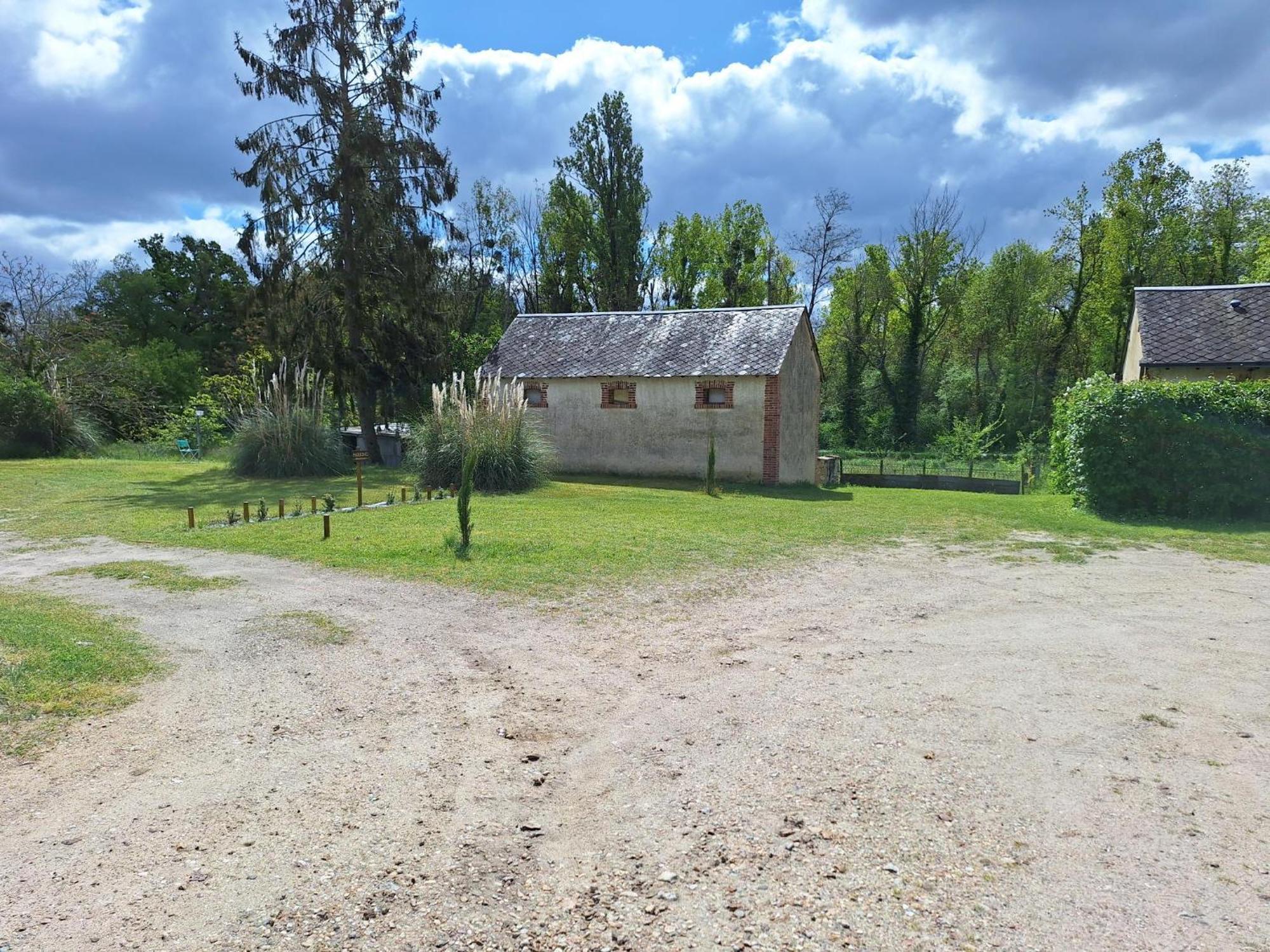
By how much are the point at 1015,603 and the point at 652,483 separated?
1373cm

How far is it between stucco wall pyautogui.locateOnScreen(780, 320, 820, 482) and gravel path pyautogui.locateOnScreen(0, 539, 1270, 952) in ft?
49.7

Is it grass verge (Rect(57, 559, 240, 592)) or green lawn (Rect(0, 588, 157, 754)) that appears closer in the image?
green lawn (Rect(0, 588, 157, 754))

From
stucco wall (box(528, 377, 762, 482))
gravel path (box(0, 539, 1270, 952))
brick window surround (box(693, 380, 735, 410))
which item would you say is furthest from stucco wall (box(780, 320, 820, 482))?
gravel path (box(0, 539, 1270, 952))

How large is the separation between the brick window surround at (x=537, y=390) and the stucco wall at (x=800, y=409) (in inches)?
270

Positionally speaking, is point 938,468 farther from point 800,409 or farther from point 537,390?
point 537,390

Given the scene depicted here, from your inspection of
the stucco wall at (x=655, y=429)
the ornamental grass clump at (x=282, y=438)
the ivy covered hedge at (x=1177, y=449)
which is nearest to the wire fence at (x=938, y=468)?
the stucco wall at (x=655, y=429)

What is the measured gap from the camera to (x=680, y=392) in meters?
21.6

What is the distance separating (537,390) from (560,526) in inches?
476

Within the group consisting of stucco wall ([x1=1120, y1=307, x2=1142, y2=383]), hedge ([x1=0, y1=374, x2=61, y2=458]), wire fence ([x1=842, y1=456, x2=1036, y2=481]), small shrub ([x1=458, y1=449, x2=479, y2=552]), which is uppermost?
stucco wall ([x1=1120, y1=307, x2=1142, y2=383])

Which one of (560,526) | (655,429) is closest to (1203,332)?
(655,429)

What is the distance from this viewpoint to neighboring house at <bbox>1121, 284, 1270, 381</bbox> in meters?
17.9

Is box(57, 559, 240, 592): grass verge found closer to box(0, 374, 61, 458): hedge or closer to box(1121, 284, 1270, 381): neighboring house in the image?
box(1121, 284, 1270, 381): neighboring house

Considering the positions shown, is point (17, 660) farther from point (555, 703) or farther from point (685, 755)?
point (685, 755)

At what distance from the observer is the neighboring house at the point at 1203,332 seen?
1786 cm
